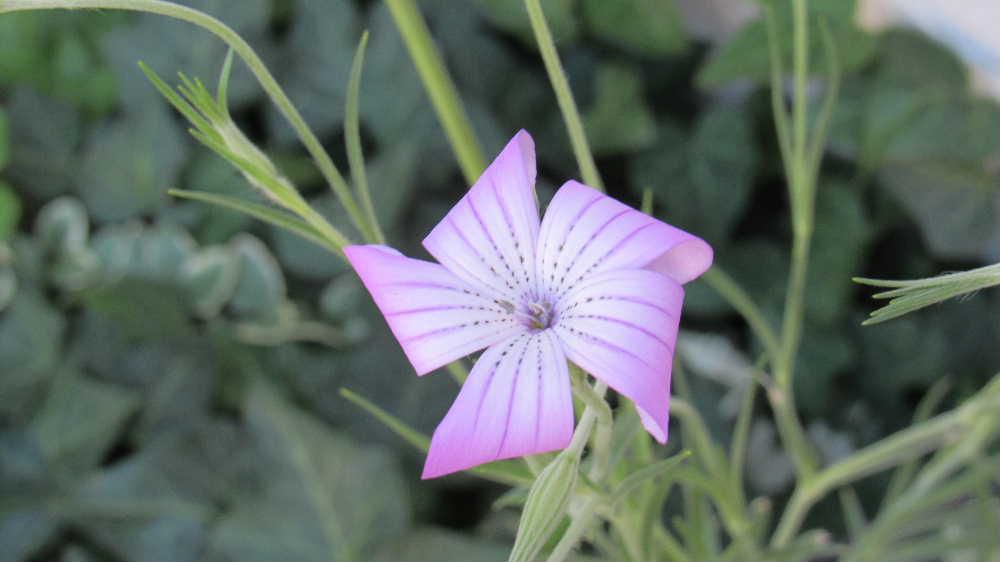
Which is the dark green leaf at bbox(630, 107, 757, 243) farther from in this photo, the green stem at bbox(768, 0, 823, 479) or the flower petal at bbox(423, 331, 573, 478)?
the flower petal at bbox(423, 331, 573, 478)

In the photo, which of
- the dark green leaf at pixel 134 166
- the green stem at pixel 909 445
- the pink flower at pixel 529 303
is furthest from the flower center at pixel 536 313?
the dark green leaf at pixel 134 166

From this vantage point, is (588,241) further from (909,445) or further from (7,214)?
(7,214)

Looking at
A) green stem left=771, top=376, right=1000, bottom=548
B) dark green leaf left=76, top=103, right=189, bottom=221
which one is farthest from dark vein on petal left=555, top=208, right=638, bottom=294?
dark green leaf left=76, top=103, right=189, bottom=221

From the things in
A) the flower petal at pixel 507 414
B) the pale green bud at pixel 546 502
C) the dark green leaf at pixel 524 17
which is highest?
the dark green leaf at pixel 524 17

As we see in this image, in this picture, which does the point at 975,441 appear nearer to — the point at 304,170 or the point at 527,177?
the point at 527,177

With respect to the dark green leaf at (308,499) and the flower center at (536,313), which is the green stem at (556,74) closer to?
the flower center at (536,313)

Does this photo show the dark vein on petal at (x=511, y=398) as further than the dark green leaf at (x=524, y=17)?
No

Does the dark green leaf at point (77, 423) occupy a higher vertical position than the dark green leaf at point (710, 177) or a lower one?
lower

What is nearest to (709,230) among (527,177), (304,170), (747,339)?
(747,339)
